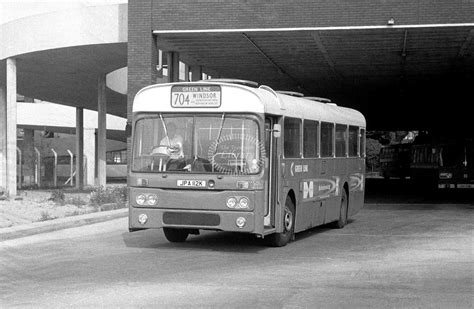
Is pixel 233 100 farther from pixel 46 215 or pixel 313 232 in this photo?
pixel 46 215

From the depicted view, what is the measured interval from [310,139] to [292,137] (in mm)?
1176

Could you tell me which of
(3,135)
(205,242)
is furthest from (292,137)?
(3,135)

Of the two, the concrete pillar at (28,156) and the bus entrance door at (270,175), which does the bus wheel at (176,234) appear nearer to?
the bus entrance door at (270,175)

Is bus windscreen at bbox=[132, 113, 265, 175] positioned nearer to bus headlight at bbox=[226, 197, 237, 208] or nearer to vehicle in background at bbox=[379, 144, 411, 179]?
bus headlight at bbox=[226, 197, 237, 208]

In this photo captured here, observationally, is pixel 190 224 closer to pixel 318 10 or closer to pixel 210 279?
pixel 210 279

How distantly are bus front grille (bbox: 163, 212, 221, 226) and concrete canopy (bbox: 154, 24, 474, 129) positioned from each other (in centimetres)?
1294

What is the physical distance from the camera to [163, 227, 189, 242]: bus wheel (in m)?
15.0

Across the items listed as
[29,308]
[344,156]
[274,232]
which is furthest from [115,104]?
[29,308]

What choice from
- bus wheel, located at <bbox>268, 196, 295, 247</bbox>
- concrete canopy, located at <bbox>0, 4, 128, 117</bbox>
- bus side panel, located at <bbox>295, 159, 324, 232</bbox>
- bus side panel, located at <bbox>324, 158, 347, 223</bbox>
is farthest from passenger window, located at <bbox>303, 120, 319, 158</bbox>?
concrete canopy, located at <bbox>0, 4, 128, 117</bbox>

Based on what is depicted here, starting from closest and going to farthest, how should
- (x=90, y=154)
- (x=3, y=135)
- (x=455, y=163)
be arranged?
1. (x=455, y=163)
2. (x=3, y=135)
3. (x=90, y=154)

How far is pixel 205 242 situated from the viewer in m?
15.2

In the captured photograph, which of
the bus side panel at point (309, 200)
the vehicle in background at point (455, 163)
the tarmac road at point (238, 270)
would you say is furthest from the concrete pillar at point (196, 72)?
the bus side panel at point (309, 200)

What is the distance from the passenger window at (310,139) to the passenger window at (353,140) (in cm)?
295

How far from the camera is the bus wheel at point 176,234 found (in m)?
15.0
